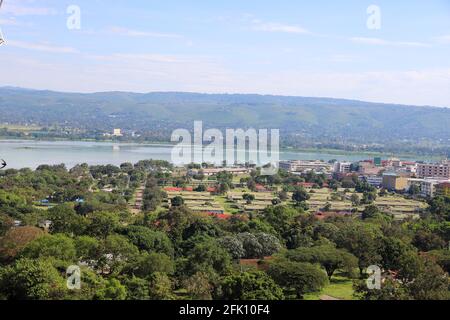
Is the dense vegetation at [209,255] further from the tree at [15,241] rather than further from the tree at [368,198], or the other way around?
the tree at [368,198]

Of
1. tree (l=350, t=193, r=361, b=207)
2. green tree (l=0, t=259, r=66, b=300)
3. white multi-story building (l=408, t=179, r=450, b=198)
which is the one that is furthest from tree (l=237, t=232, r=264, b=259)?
white multi-story building (l=408, t=179, r=450, b=198)

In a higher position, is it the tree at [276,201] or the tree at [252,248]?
the tree at [252,248]

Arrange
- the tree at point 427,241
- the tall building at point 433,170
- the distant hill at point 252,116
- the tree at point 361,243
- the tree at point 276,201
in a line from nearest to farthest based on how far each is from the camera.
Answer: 1. the tree at point 361,243
2. the tree at point 427,241
3. the tree at point 276,201
4. the tall building at point 433,170
5. the distant hill at point 252,116

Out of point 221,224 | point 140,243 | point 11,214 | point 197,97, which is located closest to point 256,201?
point 221,224

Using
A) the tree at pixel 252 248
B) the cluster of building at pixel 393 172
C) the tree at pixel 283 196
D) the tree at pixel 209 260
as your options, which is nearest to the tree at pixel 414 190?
the cluster of building at pixel 393 172

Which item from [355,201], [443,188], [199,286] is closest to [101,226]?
[199,286]

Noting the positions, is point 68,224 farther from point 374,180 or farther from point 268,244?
point 374,180

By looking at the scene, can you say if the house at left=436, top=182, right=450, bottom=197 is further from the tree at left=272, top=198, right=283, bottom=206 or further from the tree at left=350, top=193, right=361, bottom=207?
the tree at left=272, top=198, right=283, bottom=206
